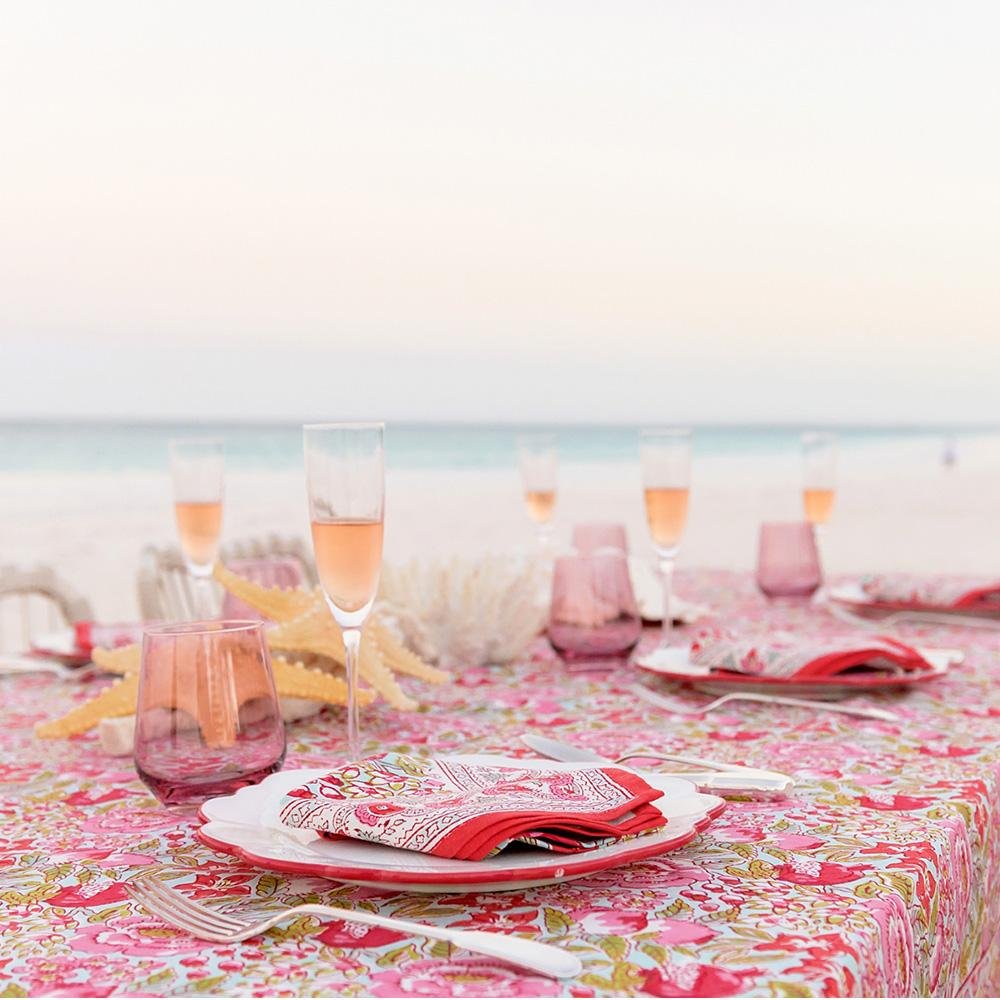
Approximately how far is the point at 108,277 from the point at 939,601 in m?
14.6

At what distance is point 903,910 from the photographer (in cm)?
84

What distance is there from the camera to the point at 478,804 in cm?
90

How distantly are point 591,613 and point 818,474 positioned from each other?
1021 mm

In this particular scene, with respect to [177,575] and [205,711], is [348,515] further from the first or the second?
[177,575]

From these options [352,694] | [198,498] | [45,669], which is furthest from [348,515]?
[45,669]

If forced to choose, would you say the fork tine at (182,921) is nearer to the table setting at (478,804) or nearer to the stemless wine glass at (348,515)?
the table setting at (478,804)

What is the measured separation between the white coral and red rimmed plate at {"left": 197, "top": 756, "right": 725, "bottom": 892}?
840 mm

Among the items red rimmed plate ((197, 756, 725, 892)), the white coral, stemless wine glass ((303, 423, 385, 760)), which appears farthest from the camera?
the white coral

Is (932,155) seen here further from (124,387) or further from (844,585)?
(124,387)

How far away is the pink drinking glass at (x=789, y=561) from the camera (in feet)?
7.84

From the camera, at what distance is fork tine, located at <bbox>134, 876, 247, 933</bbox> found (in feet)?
2.60

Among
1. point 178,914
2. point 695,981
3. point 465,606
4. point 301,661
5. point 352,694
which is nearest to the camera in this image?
point 695,981

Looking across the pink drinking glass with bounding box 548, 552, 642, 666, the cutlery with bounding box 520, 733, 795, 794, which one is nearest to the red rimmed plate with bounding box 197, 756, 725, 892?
the cutlery with bounding box 520, 733, 795, 794

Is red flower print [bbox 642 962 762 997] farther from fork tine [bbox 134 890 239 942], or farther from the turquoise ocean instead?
the turquoise ocean
